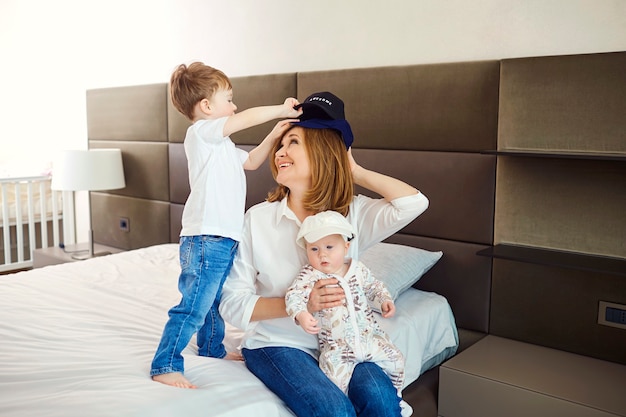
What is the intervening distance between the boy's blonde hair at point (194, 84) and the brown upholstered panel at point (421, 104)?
38.6 inches

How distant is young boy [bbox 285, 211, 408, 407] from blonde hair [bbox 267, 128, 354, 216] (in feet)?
0.35

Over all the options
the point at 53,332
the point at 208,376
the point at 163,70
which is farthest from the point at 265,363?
the point at 163,70

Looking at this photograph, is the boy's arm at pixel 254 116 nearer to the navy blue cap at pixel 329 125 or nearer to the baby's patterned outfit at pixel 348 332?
the navy blue cap at pixel 329 125

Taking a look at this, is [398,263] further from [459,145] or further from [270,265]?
[270,265]

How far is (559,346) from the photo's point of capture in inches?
85.3

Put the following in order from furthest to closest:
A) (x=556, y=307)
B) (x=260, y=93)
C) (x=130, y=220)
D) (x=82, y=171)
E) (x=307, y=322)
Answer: (x=130, y=220), (x=82, y=171), (x=260, y=93), (x=556, y=307), (x=307, y=322)

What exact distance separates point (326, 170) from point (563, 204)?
97 centimetres

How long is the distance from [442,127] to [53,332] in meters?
1.59

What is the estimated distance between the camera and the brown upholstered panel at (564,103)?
1971 mm

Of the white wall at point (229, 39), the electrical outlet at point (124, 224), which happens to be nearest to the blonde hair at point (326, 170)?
the white wall at point (229, 39)

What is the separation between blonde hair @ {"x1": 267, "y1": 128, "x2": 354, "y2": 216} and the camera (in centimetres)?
165

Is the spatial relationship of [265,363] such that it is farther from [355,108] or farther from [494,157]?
[355,108]

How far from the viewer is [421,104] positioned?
95.0 inches

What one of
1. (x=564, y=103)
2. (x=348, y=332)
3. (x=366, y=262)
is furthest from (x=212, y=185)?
(x=564, y=103)
